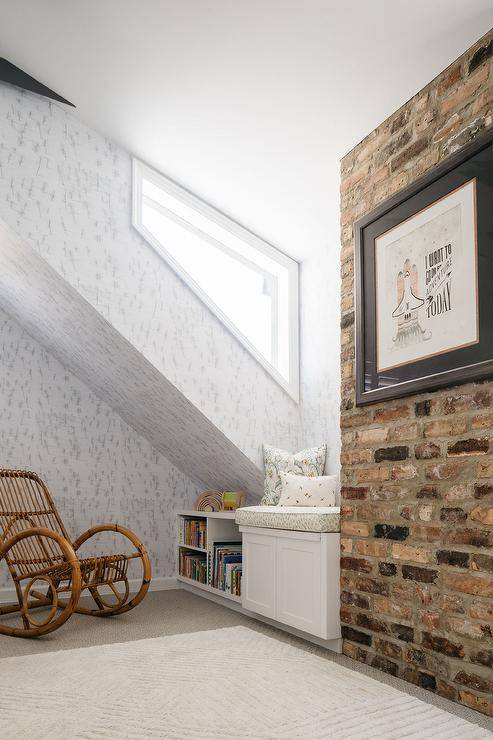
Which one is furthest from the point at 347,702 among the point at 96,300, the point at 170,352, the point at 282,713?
the point at 96,300

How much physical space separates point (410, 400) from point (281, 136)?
1583 millimetres

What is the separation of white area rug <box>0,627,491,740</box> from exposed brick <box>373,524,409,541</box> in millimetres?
538

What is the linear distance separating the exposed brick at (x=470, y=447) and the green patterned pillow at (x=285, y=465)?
63.5 inches

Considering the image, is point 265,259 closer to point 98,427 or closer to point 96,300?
point 96,300

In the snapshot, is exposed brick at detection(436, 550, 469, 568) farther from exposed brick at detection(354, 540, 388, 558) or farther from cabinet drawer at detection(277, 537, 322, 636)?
cabinet drawer at detection(277, 537, 322, 636)

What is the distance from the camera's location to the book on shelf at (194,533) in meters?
4.23

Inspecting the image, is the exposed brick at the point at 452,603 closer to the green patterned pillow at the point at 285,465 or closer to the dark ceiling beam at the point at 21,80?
the green patterned pillow at the point at 285,465

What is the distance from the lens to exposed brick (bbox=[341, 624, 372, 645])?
2.59 meters

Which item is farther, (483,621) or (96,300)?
(96,300)

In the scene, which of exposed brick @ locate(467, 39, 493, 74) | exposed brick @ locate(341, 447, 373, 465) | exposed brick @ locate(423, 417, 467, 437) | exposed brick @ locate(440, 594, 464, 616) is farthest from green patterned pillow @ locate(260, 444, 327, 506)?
exposed brick @ locate(467, 39, 493, 74)

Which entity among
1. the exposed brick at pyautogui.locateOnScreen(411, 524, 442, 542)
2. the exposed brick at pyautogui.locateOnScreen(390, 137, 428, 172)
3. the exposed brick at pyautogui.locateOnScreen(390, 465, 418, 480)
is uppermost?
the exposed brick at pyautogui.locateOnScreen(390, 137, 428, 172)

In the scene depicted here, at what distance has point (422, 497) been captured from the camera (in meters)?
2.33

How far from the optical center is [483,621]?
2.01 meters

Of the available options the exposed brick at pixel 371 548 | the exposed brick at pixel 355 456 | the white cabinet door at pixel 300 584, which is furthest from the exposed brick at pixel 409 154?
the white cabinet door at pixel 300 584
